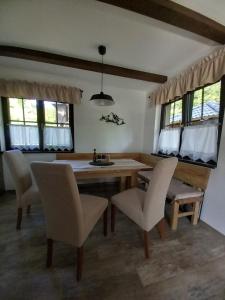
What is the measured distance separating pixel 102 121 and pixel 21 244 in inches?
98.8

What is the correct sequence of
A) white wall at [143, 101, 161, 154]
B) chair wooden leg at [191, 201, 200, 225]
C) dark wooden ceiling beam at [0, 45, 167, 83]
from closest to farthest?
chair wooden leg at [191, 201, 200, 225], dark wooden ceiling beam at [0, 45, 167, 83], white wall at [143, 101, 161, 154]

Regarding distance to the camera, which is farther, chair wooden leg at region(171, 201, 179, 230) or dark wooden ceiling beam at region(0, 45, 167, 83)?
dark wooden ceiling beam at region(0, 45, 167, 83)

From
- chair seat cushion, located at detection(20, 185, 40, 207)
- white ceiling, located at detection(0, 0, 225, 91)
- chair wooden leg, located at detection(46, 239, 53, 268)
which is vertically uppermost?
white ceiling, located at detection(0, 0, 225, 91)

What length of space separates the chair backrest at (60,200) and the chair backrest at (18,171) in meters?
0.73

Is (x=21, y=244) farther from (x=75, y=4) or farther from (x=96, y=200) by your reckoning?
(x=75, y=4)

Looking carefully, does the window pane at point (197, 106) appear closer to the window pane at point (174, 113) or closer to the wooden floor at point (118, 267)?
the window pane at point (174, 113)

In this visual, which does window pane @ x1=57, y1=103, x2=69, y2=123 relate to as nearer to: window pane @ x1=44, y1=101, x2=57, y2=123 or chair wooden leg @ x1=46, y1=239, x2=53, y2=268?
window pane @ x1=44, y1=101, x2=57, y2=123

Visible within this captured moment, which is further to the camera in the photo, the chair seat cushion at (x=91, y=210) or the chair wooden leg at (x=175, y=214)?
the chair wooden leg at (x=175, y=214)

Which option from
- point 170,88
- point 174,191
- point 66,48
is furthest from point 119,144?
point 66,48

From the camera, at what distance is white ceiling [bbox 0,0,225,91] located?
1302mm

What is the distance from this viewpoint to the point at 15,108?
2.71 meters

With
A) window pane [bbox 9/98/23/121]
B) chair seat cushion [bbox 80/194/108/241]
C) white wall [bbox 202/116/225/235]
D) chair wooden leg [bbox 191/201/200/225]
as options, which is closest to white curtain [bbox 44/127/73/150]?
window pane [bbox 9/98/23/121]

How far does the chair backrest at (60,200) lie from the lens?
3.08ft

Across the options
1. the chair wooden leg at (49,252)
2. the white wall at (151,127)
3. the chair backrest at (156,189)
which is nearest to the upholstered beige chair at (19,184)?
the chair wooden leg at (49,252)
